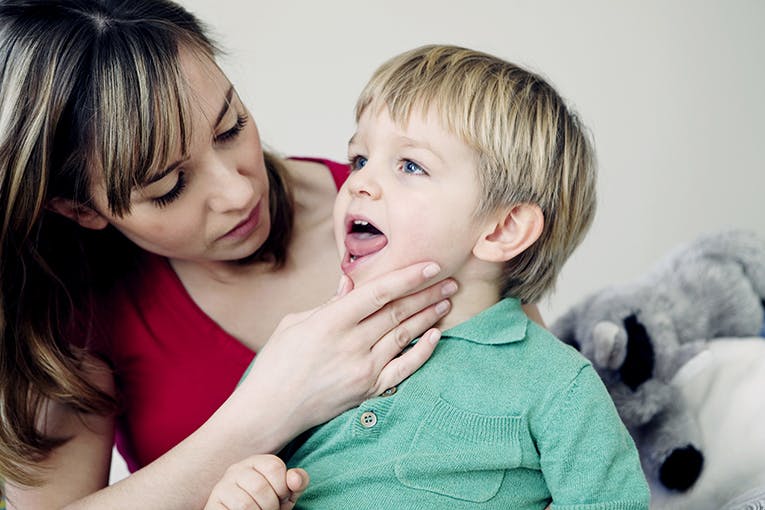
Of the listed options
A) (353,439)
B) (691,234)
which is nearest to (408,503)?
(353,439)

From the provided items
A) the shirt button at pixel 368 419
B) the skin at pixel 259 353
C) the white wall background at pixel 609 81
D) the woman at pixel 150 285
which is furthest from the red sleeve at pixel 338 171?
the white wall background at pixel 609 81

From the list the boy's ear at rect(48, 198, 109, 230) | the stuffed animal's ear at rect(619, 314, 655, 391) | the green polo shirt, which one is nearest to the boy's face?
the green polo shirt

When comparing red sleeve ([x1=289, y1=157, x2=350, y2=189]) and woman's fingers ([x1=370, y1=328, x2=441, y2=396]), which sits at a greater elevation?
red sleeve ([x1=289, y1=157, x2=350, y2=189])

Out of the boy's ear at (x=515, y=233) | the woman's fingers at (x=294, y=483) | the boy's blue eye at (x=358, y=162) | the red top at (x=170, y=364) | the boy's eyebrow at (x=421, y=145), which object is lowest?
the red top at (x=170, y=364)

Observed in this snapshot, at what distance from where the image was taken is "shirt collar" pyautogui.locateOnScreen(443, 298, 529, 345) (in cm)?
125

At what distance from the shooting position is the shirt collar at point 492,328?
1.25 m

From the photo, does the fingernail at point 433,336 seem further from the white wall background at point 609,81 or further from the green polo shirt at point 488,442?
the white wall background at point 609,81

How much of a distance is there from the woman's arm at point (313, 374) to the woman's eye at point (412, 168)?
0.41 ft

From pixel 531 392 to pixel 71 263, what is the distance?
Answer: 801 millimetres

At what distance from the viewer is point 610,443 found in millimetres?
1170

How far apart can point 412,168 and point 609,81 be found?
1805mm

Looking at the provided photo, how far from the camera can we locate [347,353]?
1.24 m

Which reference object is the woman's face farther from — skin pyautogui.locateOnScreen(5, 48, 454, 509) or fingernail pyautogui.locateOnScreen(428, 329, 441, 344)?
fingernail pyautogui.locateOnScreen(428, 329, 441, 344)

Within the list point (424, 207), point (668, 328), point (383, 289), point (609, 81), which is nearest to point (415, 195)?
point (424, 207)
